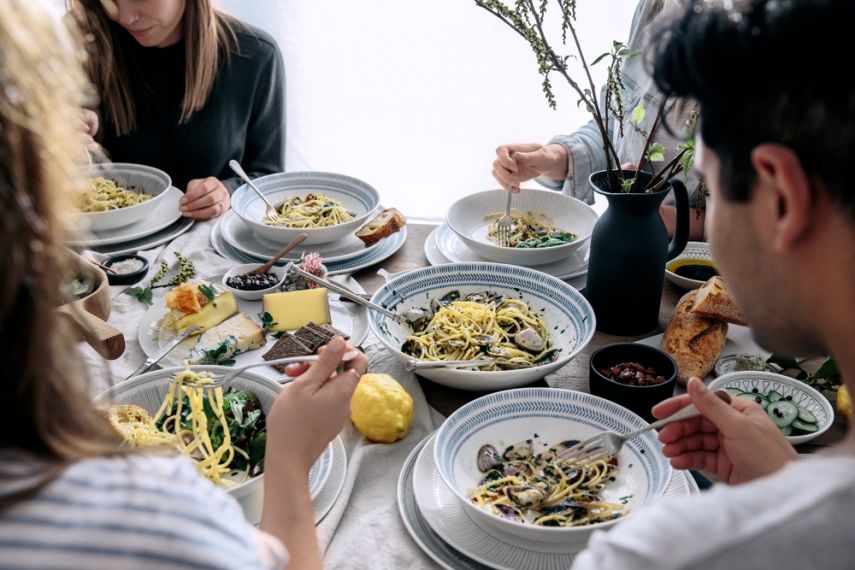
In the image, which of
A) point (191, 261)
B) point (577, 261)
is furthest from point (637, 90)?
point (191, 261)

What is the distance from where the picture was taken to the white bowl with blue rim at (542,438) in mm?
1202

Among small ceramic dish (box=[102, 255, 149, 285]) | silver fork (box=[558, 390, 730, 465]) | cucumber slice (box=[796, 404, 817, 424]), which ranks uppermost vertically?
cucumber slice (box=[796, 404, 817, 424])

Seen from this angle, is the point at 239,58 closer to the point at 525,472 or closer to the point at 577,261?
the point at 577,261

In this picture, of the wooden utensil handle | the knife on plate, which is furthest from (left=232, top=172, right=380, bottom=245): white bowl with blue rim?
the wooden utensil handle

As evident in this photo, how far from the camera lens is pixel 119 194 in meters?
2.59

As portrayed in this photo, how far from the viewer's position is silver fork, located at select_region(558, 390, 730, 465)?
128 cm

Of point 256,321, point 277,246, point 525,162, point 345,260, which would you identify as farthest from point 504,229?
point 256,321

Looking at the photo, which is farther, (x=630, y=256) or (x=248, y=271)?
(x=248, y=271)

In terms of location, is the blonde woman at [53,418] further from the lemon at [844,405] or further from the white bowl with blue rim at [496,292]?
the lemon at [844,405]

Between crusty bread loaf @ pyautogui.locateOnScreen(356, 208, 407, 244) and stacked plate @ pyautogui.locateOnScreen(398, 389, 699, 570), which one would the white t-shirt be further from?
crusty bread loaf @ pyautogui.locateOnScreen(356, 208, 407, 244)

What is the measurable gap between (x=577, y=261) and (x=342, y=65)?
2807 mm

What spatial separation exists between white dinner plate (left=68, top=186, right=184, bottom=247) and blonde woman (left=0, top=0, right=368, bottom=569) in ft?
5.78

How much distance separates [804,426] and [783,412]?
0.05m

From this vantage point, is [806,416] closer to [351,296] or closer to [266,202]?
[351,296]
